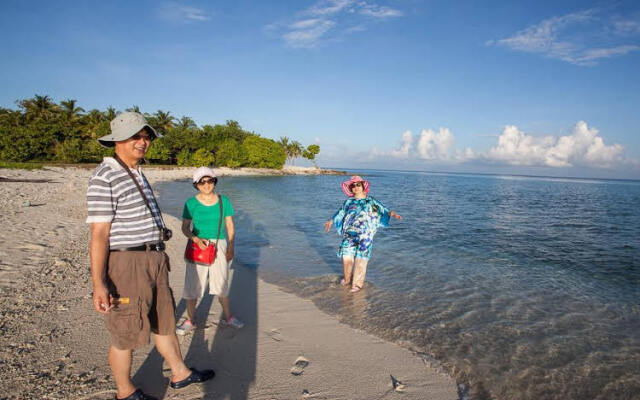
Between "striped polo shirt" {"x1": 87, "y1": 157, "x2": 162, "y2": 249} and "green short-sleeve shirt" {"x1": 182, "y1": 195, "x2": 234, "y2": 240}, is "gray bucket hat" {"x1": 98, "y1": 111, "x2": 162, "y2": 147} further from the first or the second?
"green short-sleeve shirt" {"x1": 182, "y1": 195, "x2": 234, "y2": 240}

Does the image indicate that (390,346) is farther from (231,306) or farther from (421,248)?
(421,248)

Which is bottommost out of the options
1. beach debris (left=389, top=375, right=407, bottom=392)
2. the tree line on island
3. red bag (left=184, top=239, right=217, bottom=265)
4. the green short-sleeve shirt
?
beach debris (left=389, top=375, right=407, bottom=392)

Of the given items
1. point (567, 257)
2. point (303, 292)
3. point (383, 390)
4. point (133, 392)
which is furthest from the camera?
point (567, 257)

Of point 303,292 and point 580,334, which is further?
point 303,292

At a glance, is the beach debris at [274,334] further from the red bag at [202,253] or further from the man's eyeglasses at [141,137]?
the man's eyeglasses at [141,137]

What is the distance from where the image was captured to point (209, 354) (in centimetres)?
365

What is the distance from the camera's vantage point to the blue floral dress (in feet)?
18.7

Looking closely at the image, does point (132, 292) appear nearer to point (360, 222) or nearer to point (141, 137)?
point (141, 137)

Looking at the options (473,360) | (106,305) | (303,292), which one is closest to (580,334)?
(473,360)

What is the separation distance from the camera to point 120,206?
235 centimetres

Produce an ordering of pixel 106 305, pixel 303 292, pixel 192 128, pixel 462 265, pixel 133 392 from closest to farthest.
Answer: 1. pixel 106 305
2. pixel 133 392
3. pixel 303 292
4. pixel 462 265
5. pixel 192 128

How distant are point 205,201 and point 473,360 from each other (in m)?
3.82

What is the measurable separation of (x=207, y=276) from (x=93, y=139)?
185ft

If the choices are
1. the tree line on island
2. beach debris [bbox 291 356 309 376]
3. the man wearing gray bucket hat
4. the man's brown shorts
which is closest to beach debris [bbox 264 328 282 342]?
beach debris [bbox 291 356 309 376]
